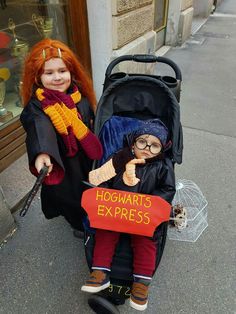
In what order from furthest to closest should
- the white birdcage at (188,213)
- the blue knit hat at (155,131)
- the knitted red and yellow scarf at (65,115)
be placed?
1. the white birdcage at (188,213)
2. the blue knit hat at (155,131)
3. the knitted red and yellow scarf at (65,115)

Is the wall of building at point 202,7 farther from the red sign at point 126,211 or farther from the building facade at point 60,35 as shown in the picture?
the red sign at point 126,211

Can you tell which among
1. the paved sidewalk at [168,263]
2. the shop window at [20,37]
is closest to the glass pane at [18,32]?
the shop window at [20,37]

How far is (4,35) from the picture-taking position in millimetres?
3004

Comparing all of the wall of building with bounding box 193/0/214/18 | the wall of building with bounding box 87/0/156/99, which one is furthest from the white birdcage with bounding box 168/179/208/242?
the wall of building with bounding box 193/0/214/18

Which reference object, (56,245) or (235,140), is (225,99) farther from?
(56,245)

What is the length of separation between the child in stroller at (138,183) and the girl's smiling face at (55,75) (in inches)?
20.5

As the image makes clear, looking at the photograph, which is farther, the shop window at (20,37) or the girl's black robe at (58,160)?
the shop window at (20,37)

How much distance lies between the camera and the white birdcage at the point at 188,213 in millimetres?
2189

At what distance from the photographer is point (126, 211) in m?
1.53

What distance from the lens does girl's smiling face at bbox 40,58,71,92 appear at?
1.66m

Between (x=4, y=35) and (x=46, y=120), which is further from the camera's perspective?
(x=4, y=35)

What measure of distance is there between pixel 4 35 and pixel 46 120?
1924 millimetres

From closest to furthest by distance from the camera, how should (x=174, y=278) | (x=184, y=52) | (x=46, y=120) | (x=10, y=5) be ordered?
1. (x=46, y=120)
2. (x=174, y=278)
3. (x=10, y=5)
4. (x=184, y=52)

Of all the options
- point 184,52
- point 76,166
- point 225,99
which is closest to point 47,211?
point 76,166
